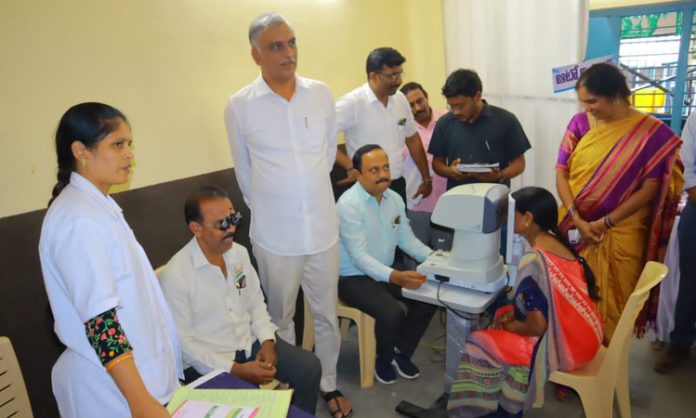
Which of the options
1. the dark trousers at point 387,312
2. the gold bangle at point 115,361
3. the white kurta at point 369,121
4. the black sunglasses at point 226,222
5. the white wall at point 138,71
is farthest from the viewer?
the white kurta at point 369,121

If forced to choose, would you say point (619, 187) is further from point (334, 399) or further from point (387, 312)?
point (334, 399)

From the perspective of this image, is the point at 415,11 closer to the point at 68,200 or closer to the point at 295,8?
the point at 295,8

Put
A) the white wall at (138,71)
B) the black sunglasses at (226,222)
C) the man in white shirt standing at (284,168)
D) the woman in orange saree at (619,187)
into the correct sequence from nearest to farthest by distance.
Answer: the white wall at (138,71)
the black sunglasses at (226,222)
the man in white shirt standing at (284,168)
the woman in orange saree at (619,187)

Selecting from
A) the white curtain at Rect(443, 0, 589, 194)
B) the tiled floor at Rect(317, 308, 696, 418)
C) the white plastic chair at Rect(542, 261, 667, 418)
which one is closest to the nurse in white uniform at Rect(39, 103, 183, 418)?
the tiled floor at Rect(317, 308, 696, 418)

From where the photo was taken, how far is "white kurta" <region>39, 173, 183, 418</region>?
38.9 inches

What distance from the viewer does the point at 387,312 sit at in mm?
2275

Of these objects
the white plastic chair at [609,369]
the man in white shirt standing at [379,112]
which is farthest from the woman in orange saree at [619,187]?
the man in white shirt standing at [379,112]

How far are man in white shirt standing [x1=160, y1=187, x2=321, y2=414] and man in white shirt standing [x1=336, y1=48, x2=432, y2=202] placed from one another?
0.93m

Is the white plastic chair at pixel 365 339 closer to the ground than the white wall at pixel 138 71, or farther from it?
closer to the ground

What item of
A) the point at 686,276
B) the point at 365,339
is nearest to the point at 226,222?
the point at 365,339

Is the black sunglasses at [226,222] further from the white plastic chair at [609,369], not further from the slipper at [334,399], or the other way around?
the white plastic chair at [609,369]

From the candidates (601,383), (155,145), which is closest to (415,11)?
(155,145)

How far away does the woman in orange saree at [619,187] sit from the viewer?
2.17m

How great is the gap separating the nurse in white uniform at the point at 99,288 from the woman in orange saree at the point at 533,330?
1.15 m
